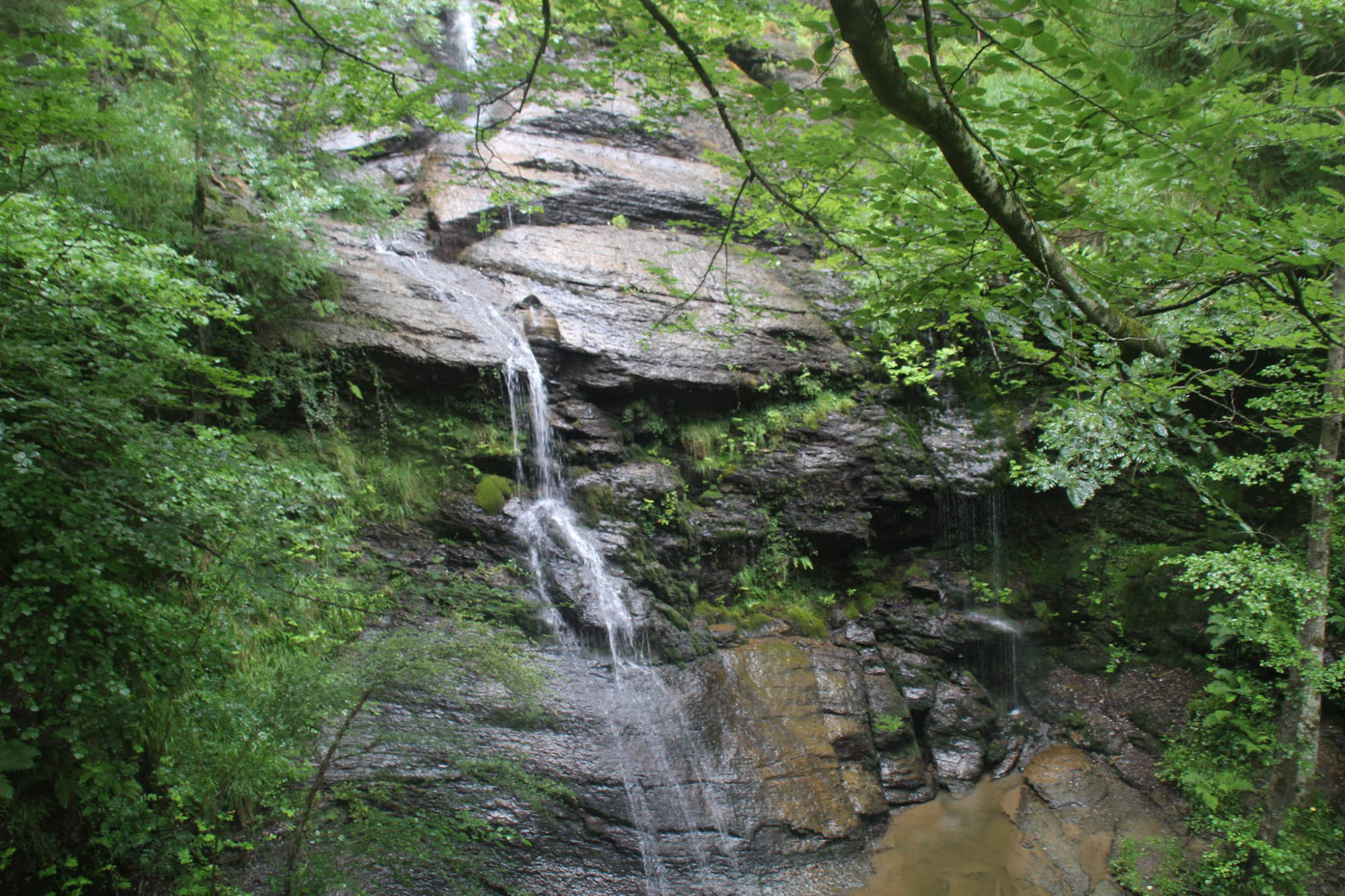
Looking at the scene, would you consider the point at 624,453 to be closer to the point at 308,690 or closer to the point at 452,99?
the point at 308,690

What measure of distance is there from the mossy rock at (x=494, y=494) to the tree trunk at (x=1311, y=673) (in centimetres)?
705

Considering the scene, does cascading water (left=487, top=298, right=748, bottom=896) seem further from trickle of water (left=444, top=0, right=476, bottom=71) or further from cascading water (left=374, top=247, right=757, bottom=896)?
→ trickle of water (left=444, top=0, right=476, bottom=71)

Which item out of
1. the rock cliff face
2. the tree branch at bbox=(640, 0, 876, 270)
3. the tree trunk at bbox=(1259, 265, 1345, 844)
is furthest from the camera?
the rock cliff face

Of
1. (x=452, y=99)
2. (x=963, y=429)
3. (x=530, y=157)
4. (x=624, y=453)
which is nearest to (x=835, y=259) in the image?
(x=624, y=453)

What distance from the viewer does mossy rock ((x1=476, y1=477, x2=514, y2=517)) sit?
7.30 metres

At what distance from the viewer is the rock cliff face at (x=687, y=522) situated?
529cm

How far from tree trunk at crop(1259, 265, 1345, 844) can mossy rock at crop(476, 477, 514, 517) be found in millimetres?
7054

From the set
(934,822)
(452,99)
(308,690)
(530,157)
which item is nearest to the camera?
(308,690)

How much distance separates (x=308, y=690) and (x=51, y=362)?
1.94m

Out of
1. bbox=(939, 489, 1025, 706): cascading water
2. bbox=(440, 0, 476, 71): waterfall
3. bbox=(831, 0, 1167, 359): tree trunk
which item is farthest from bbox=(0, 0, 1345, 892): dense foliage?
bbox=(440, 0, 476, 71): waterfall

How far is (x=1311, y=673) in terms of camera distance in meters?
5.14

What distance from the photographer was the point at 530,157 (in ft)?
36.5

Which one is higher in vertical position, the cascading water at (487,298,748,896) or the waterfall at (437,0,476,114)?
the waterfall at (437,0,476,114)

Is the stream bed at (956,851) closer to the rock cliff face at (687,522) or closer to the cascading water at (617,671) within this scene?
the rock cliff face at (687,522)
